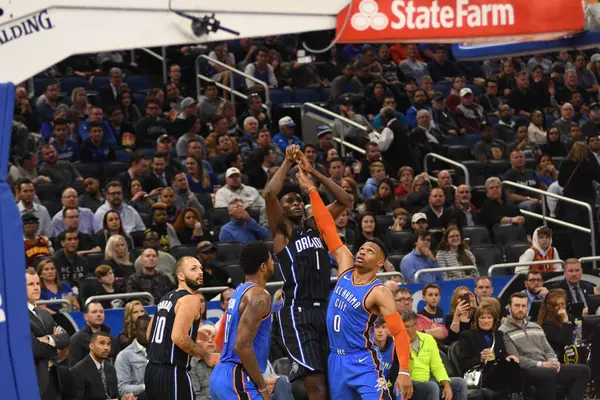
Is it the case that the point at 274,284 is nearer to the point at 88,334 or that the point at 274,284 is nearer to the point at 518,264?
the point at 88,334

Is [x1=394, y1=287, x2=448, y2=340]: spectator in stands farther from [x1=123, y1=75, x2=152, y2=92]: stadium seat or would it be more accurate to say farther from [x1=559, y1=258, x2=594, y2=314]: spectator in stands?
[x1=123, y1=75, x2=152, y2=92]: stadium seat

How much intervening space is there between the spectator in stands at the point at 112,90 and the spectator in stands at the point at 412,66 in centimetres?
619

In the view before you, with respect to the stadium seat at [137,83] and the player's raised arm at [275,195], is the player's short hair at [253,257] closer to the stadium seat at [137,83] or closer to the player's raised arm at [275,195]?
the player's raised arm at [275,195]

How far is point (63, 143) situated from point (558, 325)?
24.9 feet

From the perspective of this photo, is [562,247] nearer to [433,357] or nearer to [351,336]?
[433,357]

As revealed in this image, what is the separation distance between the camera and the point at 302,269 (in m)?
10.3

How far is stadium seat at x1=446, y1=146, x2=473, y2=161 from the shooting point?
21000 mm

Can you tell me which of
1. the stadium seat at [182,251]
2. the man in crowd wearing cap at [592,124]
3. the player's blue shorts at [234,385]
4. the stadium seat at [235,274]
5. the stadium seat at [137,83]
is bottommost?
the player's blue shorts at [234,385]

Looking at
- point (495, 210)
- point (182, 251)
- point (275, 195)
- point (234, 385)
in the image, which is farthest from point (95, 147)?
point (234, 385)

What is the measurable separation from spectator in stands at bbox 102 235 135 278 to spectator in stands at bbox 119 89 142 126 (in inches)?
216

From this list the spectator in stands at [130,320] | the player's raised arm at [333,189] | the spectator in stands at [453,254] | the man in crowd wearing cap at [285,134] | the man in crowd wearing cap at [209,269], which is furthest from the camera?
the man in crowd wearing cap at [285,134]

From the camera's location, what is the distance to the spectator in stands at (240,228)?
15.8 metres

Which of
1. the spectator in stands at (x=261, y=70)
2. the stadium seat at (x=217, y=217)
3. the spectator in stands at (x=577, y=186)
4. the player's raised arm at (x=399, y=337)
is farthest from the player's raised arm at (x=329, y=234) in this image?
the spectator in stands at (x=261, y=70)

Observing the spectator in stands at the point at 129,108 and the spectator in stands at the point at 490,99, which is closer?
the spectator in stands at the point at 129,108
